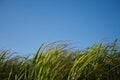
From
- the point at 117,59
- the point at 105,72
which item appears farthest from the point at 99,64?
the point at 117,59

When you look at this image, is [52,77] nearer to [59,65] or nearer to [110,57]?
[59,65]

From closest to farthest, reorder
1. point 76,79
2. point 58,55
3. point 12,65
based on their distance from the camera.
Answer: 1. point 76,79
2. point 58,55
3. point 12,65

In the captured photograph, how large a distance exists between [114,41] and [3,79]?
1.47m

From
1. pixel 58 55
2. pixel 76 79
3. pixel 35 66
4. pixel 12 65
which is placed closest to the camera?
pixel 76 79

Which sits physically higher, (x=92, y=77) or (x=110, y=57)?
(x=110, y=57)

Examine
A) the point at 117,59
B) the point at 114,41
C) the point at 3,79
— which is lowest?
the point at 3,79

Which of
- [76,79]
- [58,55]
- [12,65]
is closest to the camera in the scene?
[76,79]

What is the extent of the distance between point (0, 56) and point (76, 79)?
5.18ft

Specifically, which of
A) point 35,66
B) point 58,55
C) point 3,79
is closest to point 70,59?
point 58,55

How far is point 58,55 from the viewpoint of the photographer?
295cm

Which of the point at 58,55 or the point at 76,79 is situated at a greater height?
the point at 58,55

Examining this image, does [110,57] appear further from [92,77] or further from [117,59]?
[92,77]

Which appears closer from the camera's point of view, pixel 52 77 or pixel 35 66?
pixel 52 77

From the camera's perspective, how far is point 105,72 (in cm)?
247
